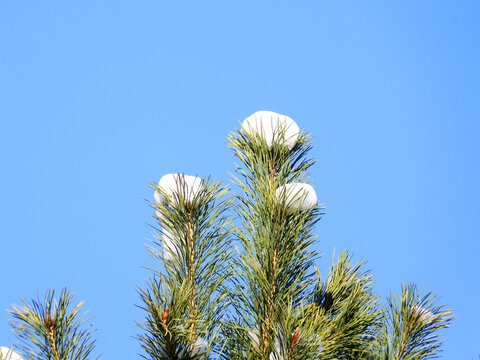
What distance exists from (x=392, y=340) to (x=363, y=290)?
0.53 feet

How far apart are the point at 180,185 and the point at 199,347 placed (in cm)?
47

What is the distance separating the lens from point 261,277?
168cm

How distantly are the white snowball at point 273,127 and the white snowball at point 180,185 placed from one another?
268 millimetres

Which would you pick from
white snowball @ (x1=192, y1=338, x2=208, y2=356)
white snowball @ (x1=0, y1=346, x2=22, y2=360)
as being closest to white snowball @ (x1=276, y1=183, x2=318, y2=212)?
white snowball @ (x1=192, y1=338, x2=208, y2=356)

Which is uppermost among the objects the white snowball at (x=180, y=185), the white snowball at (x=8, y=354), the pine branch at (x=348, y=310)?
the white snowball at (x=180, y=185)

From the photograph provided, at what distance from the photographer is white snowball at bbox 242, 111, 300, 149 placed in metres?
1.90

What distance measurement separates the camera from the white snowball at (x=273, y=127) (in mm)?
1896

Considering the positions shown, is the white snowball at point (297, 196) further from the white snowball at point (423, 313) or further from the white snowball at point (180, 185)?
the white snowball at point (423, 313)

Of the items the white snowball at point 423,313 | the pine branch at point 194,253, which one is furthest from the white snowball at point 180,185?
the white snowball at point 423,313

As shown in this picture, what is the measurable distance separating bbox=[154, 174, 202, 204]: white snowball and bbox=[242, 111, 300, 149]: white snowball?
0.88 feet

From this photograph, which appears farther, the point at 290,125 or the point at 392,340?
the point at 290,125

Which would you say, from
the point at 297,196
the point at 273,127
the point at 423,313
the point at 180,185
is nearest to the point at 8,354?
the point at 180,185

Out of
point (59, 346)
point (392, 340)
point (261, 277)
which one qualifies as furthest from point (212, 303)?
point (392, 340)

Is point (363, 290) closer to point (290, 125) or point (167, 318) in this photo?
point (290, 125)
